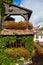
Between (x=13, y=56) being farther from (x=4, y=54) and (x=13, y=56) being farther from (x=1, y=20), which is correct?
(x=1, y=20)

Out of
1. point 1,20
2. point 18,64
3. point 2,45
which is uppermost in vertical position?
point 1,20

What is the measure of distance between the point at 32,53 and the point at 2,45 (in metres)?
4.22

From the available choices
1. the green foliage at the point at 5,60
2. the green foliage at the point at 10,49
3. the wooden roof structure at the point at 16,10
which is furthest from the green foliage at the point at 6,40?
the wooden roof structure at the point at 16,10

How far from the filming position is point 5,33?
104 ft

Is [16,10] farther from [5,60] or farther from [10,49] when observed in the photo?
[5,60]

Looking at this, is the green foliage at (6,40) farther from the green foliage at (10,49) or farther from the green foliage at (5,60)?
the green foliage at (5,60)

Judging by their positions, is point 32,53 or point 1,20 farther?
point 1,20

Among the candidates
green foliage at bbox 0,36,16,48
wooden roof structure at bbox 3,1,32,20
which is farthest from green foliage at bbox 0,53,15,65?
wooden roof structure at bbox 3,1,32,20

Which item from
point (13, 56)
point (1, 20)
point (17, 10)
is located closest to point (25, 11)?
point (17, 10)

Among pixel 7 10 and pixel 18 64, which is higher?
pixel 7 10

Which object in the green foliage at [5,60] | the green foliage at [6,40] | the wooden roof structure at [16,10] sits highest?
the wooden roof structure at [16,10]

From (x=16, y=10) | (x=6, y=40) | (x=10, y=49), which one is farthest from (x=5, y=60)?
(x=16, y=10)

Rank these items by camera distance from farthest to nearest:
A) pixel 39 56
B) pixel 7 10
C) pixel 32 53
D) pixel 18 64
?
1. pixel 7 10
2. pixel 39 56
3. pixel 32 53
4. pixel 18 64

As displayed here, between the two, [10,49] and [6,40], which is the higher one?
[6,40]
